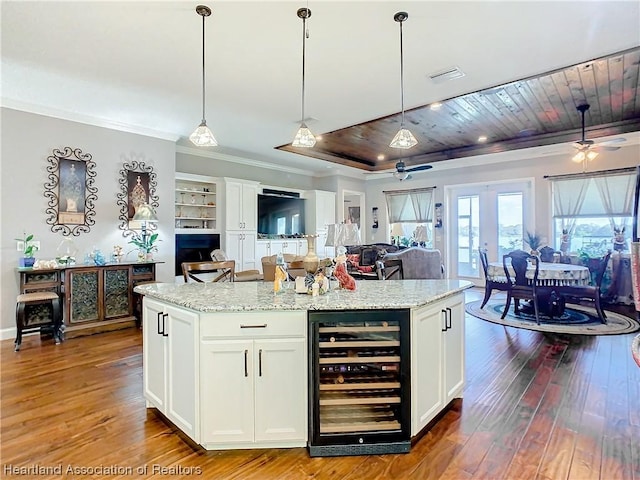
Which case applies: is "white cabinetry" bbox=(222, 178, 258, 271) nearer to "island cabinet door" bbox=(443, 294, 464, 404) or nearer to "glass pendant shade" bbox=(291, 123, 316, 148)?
"glass pendant shade" bbox=(291, 123, 316, 148)

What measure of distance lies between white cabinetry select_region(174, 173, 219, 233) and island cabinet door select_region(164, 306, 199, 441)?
14.4 feet

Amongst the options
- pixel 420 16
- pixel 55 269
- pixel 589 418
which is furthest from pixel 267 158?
pixel 589 418

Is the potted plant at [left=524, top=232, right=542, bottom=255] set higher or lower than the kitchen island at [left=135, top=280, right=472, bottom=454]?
higher

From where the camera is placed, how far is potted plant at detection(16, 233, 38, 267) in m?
4.09

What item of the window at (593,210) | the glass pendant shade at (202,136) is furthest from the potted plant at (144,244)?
the window at (593,210)

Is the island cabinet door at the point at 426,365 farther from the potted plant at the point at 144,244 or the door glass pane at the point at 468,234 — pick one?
the door glass pane at the point at 468,234

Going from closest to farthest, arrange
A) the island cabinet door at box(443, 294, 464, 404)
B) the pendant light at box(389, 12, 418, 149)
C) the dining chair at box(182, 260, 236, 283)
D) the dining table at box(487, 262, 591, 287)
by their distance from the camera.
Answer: the island cabinet door at box(443, 294, 464, 404)
the pendant light at box(389, 12, 418, 149)
the dining chair at box(182, 260, 236, 283)
the dining table at box(487, 262, 591, 287)

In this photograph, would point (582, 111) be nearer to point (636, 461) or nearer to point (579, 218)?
point (579, 218)

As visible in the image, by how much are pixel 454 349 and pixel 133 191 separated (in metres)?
4.86

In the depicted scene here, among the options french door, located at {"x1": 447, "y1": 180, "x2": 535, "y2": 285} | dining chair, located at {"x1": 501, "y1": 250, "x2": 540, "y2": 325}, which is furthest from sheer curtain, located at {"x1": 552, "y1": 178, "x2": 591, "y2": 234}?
dining chair, located at {"x1": 501, "y1": 250, "x2": 540, "y2": 325}

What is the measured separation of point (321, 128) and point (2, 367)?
4748 millimetres

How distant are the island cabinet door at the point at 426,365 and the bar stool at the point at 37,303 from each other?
13.6 ft

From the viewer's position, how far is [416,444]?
2.07 metres

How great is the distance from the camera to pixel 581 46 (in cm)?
293
